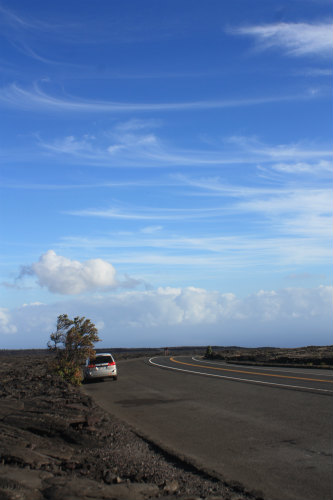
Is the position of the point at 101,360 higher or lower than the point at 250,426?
higher

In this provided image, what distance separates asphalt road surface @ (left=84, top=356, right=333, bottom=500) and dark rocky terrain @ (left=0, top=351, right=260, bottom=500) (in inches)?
19.7

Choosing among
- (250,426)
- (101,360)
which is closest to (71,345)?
(101,360)

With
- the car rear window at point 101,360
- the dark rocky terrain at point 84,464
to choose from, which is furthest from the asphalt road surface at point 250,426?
the car rear window at point 101,360

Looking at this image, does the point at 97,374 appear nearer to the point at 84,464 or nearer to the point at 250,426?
the point at 250,426

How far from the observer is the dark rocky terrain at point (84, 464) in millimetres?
6043

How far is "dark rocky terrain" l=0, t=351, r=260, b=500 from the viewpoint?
6.04 metres

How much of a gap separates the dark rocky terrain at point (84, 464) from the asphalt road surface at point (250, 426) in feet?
1.64

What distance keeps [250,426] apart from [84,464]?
4.66 metres

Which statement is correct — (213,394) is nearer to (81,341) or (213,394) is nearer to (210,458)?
(210,458)

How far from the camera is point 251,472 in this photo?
721 centimetres

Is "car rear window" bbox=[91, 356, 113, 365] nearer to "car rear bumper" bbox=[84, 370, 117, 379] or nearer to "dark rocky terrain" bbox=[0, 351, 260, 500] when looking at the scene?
"car rear bumper" bbox=[84, 370, 117, 379]

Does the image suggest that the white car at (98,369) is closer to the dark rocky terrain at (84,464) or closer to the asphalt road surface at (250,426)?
the asphalt road surface at (250,426)

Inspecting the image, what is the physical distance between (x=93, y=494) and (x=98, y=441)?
12.5 ft

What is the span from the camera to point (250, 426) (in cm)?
1094
